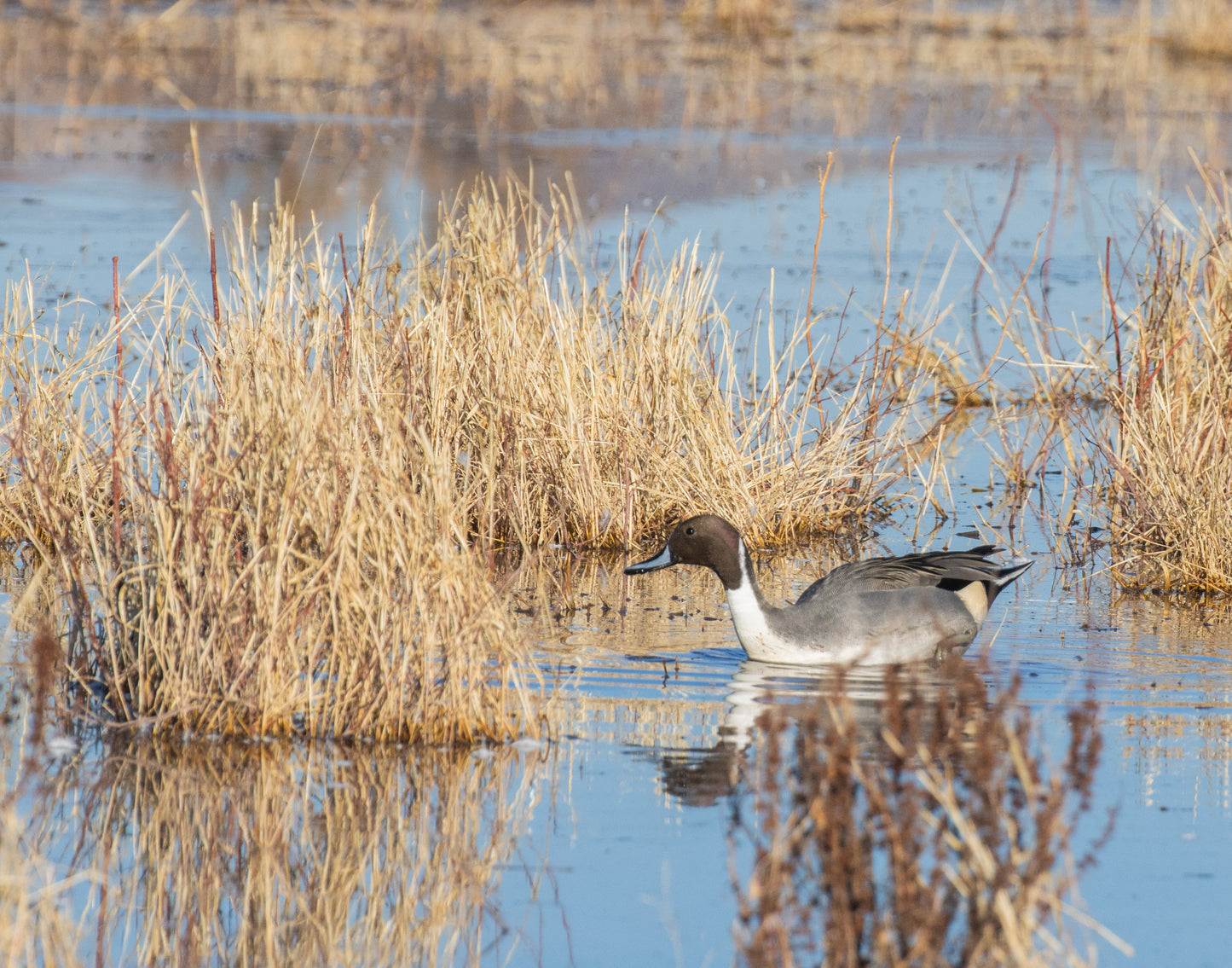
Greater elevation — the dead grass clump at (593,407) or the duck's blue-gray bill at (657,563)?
the dead grass clump at (593,407)

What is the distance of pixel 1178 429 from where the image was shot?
7.40 m

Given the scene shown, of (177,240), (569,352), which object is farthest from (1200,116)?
(569,352)

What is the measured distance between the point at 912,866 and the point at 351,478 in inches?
86.0

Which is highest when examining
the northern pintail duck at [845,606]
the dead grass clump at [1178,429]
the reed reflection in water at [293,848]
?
the dead grass clump at [1178,429]

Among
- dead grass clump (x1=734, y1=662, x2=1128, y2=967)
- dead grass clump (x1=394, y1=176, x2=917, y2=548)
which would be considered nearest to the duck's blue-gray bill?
dead grass clump (x1=394, y1=176, x2=917, y2=548)

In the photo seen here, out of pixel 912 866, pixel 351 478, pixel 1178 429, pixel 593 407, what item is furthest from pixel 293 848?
pixel 1178 429

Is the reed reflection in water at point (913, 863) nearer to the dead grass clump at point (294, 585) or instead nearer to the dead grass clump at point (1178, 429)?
the dead grass clump at point (294, 585)

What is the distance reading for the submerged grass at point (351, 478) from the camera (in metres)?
5.18

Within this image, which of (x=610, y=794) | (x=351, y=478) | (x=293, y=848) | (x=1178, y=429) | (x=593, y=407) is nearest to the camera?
(x=293, y=848)

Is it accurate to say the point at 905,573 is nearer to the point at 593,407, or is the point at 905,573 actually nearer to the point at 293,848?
the point at 593,407

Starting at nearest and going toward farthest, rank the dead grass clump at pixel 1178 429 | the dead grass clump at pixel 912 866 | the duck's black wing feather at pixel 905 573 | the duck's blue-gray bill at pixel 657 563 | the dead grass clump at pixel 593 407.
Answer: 1. the dead grass clump at pixel 912 866
2. the duck's black wing feather at pixel 905 573
3. the duck's blue-gray bill at pixel 657 563
4. the dead grass clump at pixel 1178 429
5. the dead grass clump at pixel 593 407

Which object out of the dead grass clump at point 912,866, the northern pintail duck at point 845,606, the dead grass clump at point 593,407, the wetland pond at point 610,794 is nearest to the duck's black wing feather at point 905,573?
the northern pintail duck at point 845,606

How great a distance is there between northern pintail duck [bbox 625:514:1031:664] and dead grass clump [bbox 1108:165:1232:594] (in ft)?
3.56

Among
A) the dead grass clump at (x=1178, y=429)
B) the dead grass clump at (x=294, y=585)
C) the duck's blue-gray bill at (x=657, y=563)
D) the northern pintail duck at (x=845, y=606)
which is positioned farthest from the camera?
the dead grass clump at (x=1178, y=429)
